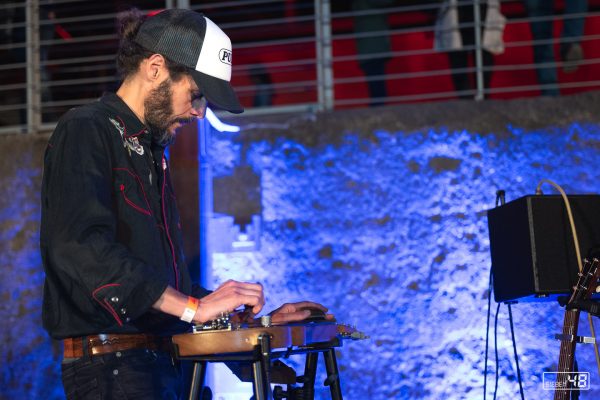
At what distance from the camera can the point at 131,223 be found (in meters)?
2.32

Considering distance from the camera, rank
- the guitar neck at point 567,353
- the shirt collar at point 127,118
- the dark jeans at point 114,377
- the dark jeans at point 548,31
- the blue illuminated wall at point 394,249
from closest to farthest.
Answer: the dark jeans at point 114,377, the shirt collar at point 127,118, the guitar neck at point 567,353, the blue illuminated wall at point 394,249, the dark jeans at point 548,31

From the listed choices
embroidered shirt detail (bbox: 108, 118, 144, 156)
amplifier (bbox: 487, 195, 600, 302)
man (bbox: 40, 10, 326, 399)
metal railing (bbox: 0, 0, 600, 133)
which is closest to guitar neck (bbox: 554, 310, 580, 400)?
amplifier (bbox: 487, 195, 600, 302)

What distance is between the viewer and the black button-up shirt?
6.73 ft

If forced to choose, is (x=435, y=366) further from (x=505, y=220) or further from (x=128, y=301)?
(x=128, y=301)

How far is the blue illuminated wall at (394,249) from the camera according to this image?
411cm

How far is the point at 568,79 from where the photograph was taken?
5.70 metres

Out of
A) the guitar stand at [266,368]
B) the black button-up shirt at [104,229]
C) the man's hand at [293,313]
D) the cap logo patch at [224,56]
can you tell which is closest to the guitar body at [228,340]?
the guitar stand at [266,368]

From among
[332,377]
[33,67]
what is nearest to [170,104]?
[332,377]

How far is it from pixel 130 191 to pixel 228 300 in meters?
0.47

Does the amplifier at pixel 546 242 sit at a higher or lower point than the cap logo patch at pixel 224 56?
lower

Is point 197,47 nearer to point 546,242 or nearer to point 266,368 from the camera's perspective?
point 266,368

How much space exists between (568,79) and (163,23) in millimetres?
3949

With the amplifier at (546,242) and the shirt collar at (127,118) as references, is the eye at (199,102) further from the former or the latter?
the amplifier at (546,242)

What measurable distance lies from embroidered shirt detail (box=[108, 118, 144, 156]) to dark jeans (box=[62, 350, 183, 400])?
59 centimetres
